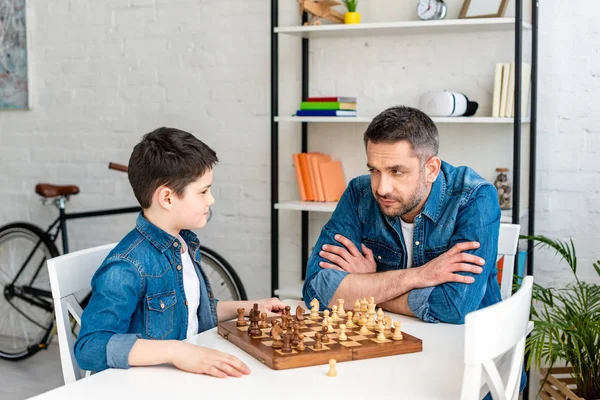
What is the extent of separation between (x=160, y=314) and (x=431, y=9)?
6.62ft

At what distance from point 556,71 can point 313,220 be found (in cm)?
128

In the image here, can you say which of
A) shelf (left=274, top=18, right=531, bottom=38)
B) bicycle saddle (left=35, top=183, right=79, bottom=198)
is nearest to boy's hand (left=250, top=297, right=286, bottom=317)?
shelf (left=274, top=18, right=531, bottom=38)

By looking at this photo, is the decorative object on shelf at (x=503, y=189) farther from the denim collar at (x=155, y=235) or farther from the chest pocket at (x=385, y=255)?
the denim collar at (x=155, y=235)

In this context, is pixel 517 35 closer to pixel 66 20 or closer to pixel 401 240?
pixel 401 240

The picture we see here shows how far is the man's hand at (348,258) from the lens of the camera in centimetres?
219

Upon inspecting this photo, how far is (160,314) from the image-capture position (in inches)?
72.1

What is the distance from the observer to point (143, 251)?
1.81 metres

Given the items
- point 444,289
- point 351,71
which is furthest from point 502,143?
point 444,289

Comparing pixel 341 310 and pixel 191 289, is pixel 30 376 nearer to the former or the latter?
pixel 191 289

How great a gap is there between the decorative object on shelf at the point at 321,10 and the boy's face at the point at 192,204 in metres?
1.65

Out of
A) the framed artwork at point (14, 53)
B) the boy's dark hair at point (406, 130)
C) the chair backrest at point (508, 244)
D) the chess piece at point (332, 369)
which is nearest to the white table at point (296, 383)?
the chess piece at point (332, 369)

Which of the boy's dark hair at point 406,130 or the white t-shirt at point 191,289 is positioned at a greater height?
the boy's dark hair at point 406,130

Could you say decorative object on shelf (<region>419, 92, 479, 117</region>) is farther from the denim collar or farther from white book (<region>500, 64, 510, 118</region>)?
the denim collar

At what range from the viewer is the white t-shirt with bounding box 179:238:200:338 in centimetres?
196
